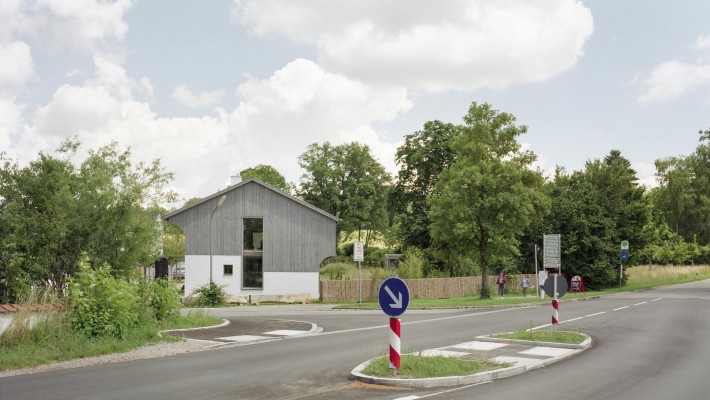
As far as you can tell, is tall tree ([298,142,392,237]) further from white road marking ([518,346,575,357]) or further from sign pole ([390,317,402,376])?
sign pole ([390,317,402,376])

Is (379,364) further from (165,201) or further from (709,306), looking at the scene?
(709,306)

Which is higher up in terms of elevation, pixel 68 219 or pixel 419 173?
pixel 419 173

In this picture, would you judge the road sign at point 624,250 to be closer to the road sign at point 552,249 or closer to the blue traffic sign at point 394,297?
the road sign at point 552,249

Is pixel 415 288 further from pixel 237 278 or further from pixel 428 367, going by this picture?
pixel 428 367

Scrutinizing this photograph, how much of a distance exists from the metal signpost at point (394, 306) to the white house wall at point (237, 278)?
101 feet

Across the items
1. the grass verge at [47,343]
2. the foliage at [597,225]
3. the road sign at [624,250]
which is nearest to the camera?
the grass verge at [47,343]

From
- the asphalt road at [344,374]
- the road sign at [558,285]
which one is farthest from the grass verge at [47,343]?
the road sign at [558,285]

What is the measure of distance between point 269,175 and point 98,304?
6367 centimetres

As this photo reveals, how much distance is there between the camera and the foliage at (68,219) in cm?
1947

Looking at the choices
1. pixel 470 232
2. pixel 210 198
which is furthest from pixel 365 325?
pixel 210 198

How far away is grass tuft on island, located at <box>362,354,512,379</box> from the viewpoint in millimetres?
10586

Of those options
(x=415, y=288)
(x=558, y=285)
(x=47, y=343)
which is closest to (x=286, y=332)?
(x=47, y=343)

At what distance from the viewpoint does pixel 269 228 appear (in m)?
41.6

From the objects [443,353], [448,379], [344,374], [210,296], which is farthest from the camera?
[210,296]
